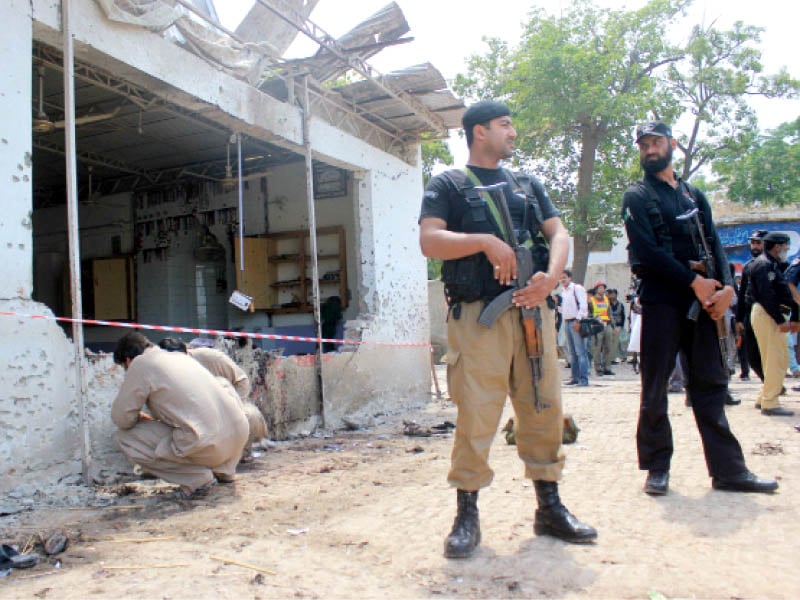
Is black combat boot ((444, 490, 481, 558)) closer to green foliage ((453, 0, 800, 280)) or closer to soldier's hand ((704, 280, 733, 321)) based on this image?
soldier's hand ((704, 280, 733, 321))

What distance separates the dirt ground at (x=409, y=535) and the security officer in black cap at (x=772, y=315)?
1152mm

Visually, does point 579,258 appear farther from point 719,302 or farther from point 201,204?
point 719,302

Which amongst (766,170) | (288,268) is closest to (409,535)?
(288,268)

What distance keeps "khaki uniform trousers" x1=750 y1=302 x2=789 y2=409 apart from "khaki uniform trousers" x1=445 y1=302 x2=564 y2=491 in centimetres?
433

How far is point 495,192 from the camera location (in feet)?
9.80

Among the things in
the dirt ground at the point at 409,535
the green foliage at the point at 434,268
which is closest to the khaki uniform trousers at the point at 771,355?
the dirt ground at the point at 409,535

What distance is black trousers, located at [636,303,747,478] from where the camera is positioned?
3592 millimetres

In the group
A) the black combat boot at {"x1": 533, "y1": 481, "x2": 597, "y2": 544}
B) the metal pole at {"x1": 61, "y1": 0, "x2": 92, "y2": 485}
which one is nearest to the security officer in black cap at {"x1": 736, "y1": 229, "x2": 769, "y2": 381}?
the black combat boot at {"x1": 533, "y1": 481, "x2": 597, "y2": 544}

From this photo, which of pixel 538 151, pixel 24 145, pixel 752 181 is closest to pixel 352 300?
pixel 24 145

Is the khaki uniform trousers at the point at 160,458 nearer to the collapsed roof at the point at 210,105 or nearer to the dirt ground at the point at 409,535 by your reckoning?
the dirt ground at the point at 409,535

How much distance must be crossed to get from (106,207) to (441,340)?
913cm

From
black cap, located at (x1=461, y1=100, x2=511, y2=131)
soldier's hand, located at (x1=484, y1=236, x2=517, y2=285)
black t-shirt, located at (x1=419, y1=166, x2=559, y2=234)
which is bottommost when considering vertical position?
soldier's hand, located at (x1=484, y1=236, x2=517, y2=285)

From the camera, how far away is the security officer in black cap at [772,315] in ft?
20.4

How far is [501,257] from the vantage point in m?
2.76
